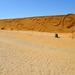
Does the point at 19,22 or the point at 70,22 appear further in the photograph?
the point at 19,22

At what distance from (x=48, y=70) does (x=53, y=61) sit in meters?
1.37

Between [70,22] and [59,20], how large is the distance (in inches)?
64.1

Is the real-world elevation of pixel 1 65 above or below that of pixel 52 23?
below

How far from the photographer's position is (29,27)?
82.0 feet

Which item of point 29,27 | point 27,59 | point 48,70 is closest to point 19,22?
point 29,27

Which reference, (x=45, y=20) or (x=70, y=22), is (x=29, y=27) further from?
(x=70, y=22)

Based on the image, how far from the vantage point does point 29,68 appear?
7.49m

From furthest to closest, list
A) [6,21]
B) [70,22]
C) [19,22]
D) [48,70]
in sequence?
[6,21], [19,22], [70,22], [48,70]

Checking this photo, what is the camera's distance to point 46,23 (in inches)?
889

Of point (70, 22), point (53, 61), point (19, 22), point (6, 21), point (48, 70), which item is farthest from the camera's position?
point (6, 21)

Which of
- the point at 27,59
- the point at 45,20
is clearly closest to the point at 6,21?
the point at 45,20

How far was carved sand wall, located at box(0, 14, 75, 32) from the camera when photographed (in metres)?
20.5

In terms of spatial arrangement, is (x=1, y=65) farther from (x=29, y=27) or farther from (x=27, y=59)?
(x=29, y=27)

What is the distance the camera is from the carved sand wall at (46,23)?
67.2 feet
